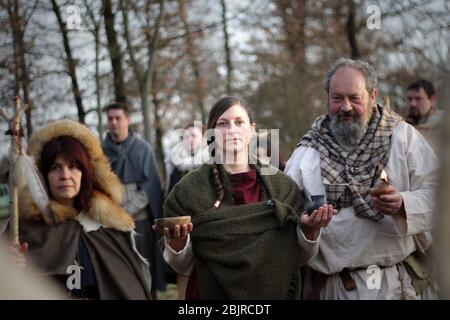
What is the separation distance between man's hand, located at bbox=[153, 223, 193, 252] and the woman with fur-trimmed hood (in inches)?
36.1

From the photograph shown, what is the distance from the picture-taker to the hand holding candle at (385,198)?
3004 mm

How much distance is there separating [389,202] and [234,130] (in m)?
0.89

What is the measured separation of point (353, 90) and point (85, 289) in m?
2.00

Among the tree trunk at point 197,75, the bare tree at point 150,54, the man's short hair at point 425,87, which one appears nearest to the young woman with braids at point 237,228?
the man's short hair at point 425,87

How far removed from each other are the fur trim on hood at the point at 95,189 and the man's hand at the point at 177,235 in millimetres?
965

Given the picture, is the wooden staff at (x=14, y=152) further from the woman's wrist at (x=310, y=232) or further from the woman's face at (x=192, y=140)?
the woman's face at (x=192, y=140)

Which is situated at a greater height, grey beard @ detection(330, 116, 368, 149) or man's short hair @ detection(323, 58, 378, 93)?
A: man's short hair @ detection(323, 58, 378, 93)

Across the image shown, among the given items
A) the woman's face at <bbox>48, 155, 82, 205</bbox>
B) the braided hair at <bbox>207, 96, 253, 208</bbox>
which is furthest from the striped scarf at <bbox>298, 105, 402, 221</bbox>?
the woman's face at <bbox>48, 155, 82, 205</bbox>

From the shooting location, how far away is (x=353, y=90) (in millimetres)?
3393

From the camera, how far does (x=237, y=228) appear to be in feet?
10.3

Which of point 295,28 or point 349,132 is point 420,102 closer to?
point 349,132

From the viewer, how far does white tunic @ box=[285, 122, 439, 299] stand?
3.22m

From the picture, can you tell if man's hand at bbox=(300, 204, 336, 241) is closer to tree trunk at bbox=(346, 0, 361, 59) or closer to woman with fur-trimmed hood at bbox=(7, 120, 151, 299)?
woman with fur-trimmed hood at bbox=(7, 120, 151, 299)

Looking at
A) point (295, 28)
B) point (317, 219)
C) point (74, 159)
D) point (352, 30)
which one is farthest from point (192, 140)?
point (295, 28)
